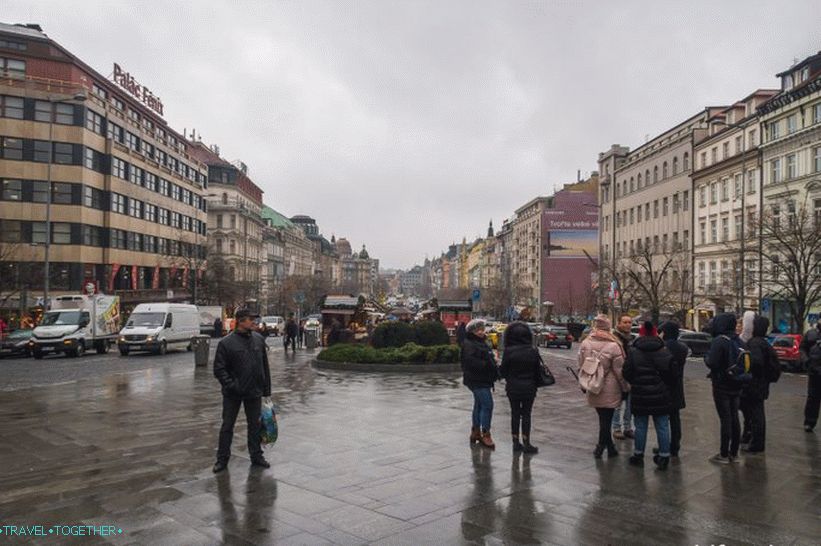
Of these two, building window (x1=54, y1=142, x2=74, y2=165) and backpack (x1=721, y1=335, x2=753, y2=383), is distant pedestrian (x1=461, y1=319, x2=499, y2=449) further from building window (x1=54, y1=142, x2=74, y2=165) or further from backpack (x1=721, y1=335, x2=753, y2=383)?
building window (x1=54, y1=142, x2=74, y2=165)

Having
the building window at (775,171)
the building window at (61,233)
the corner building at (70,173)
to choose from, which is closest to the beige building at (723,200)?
the building window at (775,171)

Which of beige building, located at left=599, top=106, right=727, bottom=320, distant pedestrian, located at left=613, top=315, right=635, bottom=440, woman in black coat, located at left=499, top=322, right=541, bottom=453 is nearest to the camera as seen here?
woman in black coat, located at left=499, top=322, right=541, bottom=453

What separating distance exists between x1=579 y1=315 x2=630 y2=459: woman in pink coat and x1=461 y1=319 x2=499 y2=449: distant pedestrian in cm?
123

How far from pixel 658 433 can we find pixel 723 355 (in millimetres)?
1335

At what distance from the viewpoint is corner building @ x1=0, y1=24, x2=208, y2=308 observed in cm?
4781

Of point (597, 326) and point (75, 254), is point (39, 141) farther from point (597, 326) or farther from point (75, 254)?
point (597, 326)

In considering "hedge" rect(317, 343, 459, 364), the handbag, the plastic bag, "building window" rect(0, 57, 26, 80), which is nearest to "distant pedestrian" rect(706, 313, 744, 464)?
the handbag

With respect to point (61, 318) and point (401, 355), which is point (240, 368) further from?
point (61, 318)

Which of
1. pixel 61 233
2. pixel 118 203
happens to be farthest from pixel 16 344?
pixel 118 203

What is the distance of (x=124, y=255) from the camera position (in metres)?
57.5

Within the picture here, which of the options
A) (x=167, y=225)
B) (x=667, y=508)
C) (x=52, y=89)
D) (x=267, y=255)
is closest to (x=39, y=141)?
(x=52, y=89)

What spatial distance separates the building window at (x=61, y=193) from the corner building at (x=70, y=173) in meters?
0.07

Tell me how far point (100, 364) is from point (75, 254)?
96.3 feet

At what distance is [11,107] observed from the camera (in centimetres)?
4784
